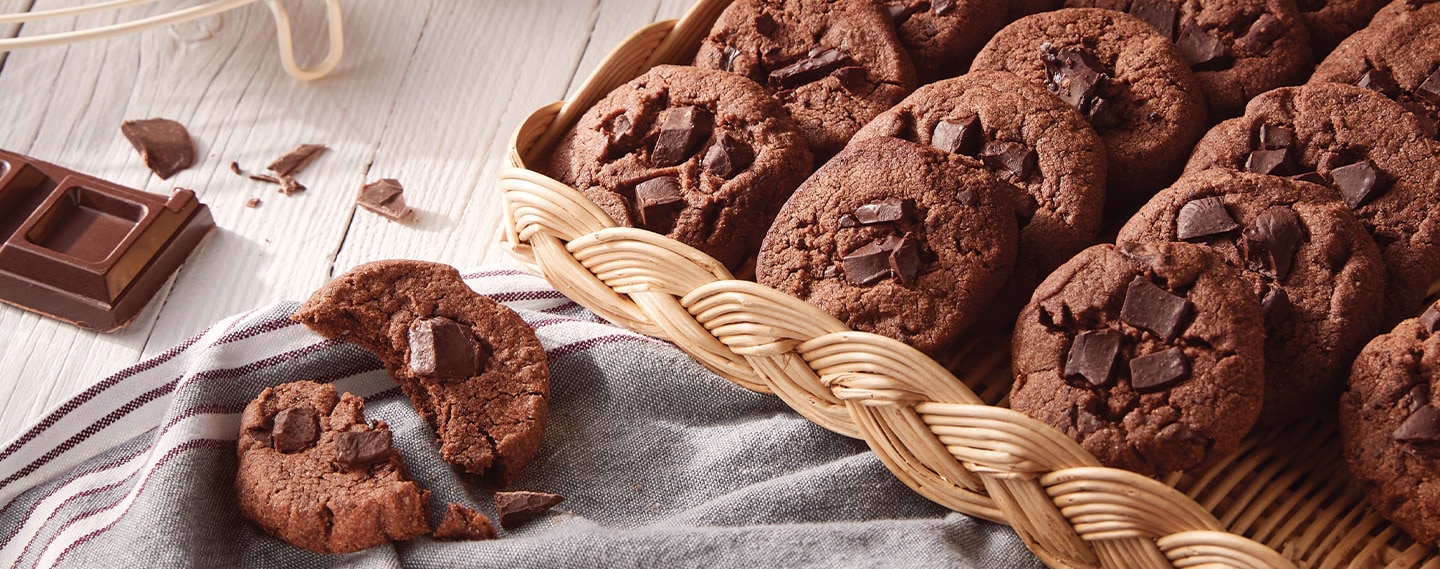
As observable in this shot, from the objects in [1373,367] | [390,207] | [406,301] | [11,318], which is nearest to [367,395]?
[406,301]

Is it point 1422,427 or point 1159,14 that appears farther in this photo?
point 1159,14

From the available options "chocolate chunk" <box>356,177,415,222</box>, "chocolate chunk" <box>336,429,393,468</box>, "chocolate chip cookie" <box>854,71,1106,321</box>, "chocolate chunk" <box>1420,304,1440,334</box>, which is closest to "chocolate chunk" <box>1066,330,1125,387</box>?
"chocolate chip cookie" <box>854,71,1106,321</box>

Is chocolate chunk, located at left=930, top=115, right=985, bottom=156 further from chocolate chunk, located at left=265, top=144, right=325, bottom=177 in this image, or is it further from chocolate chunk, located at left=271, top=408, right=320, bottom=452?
chocolate chunk, located at left=265, top=144, right=325, bottom=177

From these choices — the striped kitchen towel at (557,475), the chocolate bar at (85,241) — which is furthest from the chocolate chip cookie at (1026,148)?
the chocolate bar at (85,241)

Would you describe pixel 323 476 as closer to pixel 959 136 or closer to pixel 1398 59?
pixel 959 136

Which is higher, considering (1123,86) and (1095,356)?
(1123,86)

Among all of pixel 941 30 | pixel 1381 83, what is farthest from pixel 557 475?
pixel 1381 83
